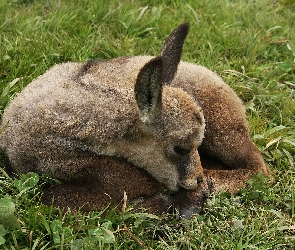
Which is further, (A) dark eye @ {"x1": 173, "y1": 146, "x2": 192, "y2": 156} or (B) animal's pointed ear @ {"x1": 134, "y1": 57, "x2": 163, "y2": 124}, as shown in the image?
(A) dark eye @ {"x1": 173, "y1": 146, "x2": 192, "y2": 156}

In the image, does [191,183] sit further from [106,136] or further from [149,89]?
[149,89]

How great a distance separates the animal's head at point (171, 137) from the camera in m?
4.30

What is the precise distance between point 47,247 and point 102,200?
24.2 inches

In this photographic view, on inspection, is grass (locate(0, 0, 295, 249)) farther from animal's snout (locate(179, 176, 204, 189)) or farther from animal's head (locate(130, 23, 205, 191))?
animal's head (locate(130, 23, 205, 191))

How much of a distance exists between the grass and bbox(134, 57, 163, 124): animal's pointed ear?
812mm

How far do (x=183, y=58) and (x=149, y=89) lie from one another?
2517 millimetres

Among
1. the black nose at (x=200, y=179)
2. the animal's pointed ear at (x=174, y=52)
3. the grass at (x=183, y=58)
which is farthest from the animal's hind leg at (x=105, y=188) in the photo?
the animal's pointed ear at (x=174, y=52)

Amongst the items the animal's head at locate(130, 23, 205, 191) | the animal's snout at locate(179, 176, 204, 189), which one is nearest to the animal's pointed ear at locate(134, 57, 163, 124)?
the animal's head at locate(130, 23, 205, 191)

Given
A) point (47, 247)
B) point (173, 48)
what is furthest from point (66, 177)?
point (173, 48)

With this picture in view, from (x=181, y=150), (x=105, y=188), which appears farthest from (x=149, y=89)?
(x=105, y=188)

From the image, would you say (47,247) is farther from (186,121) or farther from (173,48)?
(173,48)

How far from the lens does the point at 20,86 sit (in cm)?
546

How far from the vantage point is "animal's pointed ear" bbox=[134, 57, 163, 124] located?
387 cm

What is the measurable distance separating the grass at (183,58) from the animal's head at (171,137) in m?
0.36
